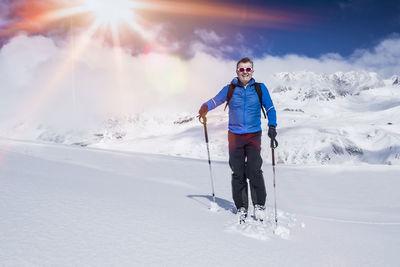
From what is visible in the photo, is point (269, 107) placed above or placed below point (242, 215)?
above

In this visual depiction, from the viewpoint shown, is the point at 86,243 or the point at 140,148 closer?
the point at 86,243

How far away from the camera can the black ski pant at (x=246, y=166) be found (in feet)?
13.4

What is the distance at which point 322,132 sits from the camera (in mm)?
102375

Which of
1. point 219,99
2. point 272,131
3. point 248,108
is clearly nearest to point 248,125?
point 248,108

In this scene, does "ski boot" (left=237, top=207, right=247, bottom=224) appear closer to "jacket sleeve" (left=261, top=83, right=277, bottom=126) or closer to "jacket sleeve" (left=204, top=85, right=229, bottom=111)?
"jacket sleeve" (left=261, top=83, right=277, bottom=126)

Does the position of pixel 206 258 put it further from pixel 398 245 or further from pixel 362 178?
pixel 362 178

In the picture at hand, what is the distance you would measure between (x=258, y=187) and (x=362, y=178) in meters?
6.63

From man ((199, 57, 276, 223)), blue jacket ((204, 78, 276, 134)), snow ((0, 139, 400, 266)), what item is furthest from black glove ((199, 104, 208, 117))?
snow ((0, 139, 400, 266))

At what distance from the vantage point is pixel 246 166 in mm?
4270

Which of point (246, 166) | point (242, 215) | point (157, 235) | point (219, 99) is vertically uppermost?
point (219, 99)

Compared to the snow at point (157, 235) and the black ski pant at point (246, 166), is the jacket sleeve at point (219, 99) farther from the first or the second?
the snow at point (157, 235)

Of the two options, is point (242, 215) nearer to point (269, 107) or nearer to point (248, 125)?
point (248, 125)

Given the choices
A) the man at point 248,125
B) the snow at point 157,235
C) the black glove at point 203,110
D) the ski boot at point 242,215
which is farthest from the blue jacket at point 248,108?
the snow at point 157,235

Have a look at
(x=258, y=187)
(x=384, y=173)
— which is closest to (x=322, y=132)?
(x=384, y=173)
